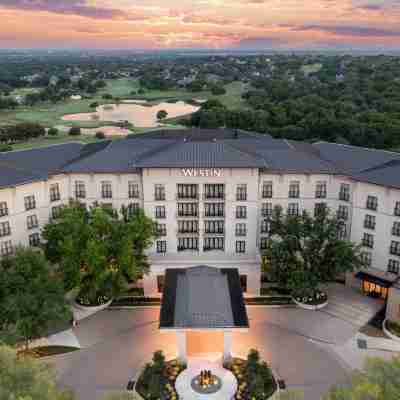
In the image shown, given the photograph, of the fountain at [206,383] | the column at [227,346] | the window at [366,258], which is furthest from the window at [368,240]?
the fountain at [206,383]

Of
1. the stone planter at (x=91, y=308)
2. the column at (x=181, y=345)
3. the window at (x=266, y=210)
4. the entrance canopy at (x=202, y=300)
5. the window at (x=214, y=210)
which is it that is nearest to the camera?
the column at (x=181, y=345)

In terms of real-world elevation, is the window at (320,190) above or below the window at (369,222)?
above

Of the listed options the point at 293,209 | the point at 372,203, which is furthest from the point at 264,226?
the point at 372,203

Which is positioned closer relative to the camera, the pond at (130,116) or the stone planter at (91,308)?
the stone planter at (91,308)

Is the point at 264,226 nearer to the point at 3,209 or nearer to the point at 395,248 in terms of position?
the point at 395,248

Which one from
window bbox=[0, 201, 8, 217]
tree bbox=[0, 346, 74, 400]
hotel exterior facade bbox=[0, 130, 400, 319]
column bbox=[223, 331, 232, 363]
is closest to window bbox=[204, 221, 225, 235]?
hotel exterior facade bbox=[0, 130, 400, 319]

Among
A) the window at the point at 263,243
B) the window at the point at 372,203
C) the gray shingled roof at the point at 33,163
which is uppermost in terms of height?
the gray shingled roof at the point at 33,163

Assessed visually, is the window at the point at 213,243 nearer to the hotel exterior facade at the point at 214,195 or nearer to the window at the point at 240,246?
the hotel exterior facade at the point at 214,195

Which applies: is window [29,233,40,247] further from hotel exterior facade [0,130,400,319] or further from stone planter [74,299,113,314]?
stone planter [74,299,113,314]
